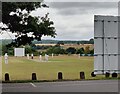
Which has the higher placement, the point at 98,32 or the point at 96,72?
the point at 98,32

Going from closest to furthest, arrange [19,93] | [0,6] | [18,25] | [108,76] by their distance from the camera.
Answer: [19,93], [0,6], [18,25], [108,76]

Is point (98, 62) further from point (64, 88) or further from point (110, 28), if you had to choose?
point (64, 88)

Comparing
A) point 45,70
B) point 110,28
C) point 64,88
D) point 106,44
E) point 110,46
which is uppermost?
point 110,28

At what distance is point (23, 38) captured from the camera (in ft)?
76.7

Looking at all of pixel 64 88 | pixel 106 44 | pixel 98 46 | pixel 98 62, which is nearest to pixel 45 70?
pixel 98 62

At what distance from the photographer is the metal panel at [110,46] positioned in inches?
932

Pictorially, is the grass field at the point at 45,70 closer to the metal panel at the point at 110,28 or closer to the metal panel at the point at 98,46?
the metal panel at the point at 98,46

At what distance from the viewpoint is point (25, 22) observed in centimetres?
2319

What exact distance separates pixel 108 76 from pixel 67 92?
29.1 ft

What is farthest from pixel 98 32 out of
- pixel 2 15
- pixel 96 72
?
pixel 2 15

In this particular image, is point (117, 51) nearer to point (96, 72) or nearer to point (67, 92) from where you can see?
point (96, 72)

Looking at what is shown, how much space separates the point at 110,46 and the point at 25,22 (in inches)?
218

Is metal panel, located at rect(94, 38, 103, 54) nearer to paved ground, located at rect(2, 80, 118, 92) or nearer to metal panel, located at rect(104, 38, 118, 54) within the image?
metal panel, located at rect(104, 38, 118, 54)

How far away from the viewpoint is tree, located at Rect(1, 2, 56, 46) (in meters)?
21.8
